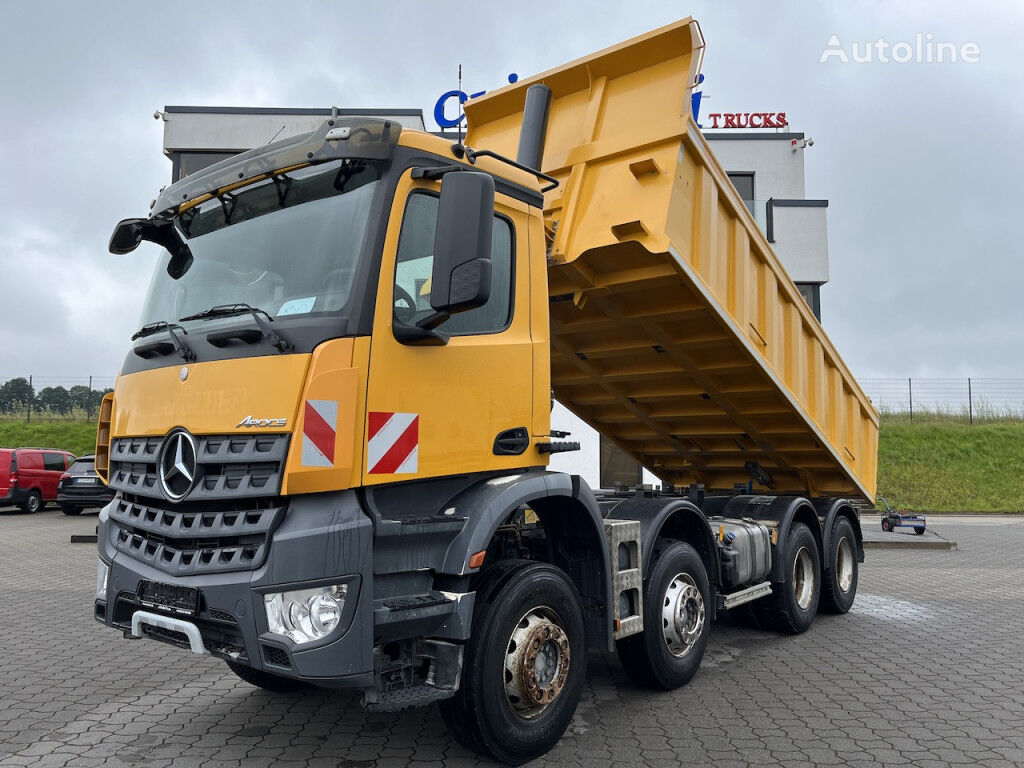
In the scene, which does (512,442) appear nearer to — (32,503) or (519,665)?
(519,665)

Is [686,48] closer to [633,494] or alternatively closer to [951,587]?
[633,494]

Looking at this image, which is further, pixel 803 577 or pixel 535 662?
pixel 803 577

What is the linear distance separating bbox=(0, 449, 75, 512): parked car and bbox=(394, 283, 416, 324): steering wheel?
62.9ft

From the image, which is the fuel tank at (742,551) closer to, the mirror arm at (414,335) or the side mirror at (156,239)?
the mirror arm at (414,335)

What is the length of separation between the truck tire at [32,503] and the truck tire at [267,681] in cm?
1765

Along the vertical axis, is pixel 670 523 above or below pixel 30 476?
above

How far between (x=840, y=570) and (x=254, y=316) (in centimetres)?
637

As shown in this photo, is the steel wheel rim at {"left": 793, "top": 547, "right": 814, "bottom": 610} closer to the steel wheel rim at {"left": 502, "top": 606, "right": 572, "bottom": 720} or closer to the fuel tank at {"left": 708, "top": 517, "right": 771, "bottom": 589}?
the fuel tank at {"left": 708, "top": 517, "right": 771, "bottom": 589}

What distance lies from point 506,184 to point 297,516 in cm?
201

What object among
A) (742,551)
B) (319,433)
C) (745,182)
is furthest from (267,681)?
(745,182)

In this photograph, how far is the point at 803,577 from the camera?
7.01 metres

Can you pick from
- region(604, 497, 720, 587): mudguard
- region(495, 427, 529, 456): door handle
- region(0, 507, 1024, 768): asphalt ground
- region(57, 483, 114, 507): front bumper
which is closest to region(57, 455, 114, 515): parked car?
region(57, 483, 114, 507): front bumper

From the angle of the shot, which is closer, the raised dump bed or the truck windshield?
the truck windshield

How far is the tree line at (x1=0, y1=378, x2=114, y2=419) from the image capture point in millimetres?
32156
